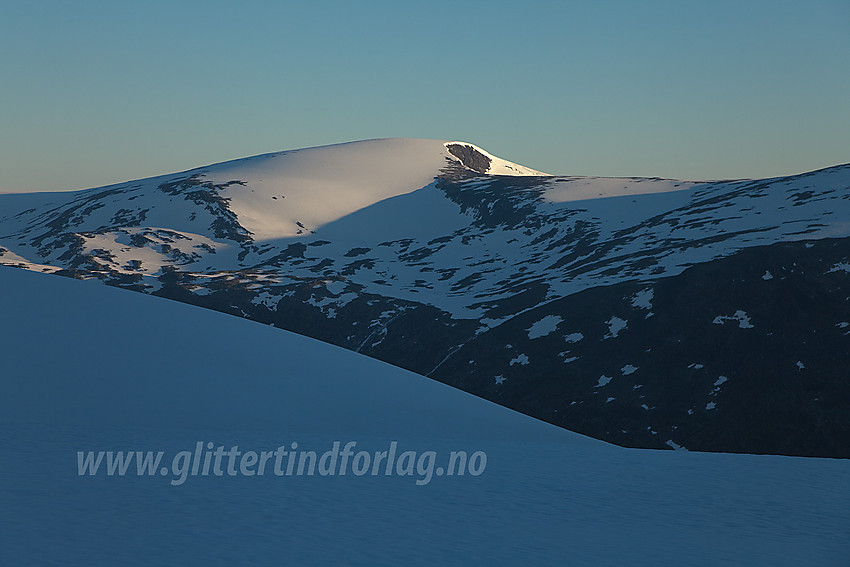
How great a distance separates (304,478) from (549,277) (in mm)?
90959

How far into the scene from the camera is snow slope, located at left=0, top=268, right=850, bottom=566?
1027 cm

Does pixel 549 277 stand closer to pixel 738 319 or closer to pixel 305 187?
pixel 738 319

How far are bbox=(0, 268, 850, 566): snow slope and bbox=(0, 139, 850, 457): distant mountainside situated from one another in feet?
151

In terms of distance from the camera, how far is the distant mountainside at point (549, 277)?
215ft

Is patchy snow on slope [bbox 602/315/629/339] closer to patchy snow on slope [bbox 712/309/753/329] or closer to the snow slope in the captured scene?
patchy snow on slope [bbox 712/309/753/329]

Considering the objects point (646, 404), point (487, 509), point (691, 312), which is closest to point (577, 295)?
point (691, 312)

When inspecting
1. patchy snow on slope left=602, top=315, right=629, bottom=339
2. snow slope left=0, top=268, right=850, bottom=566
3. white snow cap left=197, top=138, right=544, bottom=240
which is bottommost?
patchy snow on slope left=602, top=315, right=629, bottom=339

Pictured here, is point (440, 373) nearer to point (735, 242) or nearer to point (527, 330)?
point (527, 330)

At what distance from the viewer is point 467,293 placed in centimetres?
10656

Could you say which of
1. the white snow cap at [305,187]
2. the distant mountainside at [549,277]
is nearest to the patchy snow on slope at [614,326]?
the distant mountainside at [549,277]

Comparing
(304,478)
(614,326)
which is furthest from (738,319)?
(304,478)

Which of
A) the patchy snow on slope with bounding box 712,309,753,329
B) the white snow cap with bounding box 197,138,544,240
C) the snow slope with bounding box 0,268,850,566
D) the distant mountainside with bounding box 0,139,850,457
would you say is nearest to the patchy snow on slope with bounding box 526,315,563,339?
the distant mountainside with bounding box 0,139,850,457

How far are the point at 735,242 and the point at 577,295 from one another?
784 inches

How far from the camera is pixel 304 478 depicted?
1375 cm
